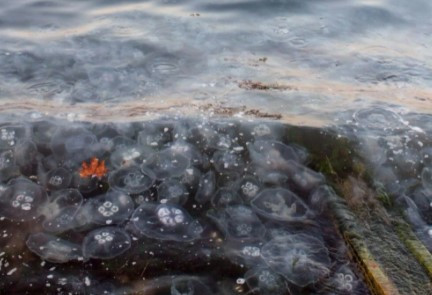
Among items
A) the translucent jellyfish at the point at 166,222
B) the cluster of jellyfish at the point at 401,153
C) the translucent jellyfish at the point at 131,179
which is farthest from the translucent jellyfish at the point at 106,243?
the cluster of jellyfish at the point at 401,153

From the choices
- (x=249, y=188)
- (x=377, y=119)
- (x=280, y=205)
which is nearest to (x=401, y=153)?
(x=377, y=119)

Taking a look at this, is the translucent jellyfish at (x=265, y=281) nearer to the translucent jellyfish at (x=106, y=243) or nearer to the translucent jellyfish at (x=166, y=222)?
the translucent jellyfish at (x=166, y=222)

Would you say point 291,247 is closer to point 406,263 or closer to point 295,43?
point 406,263

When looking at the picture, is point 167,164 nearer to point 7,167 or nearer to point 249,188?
point 249,188

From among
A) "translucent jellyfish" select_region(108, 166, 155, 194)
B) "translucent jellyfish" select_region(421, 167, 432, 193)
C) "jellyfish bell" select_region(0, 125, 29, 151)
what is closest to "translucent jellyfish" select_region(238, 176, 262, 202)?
"translucent jellyfish" select_region(108, 166, 155, 194)

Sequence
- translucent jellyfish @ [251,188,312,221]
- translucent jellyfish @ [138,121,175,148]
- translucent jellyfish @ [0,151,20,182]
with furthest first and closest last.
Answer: translucent jellyfish @ [138,121,175,148] < translucent jellyfish @ [0,151,20,182] < translucent jellyfish @ [251,188,312,221]

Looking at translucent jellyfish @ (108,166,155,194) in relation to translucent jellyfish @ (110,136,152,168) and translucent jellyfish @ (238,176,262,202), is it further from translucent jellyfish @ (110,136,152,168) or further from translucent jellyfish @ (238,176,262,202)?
translucent jellyfish @ (238,176,262,202)
